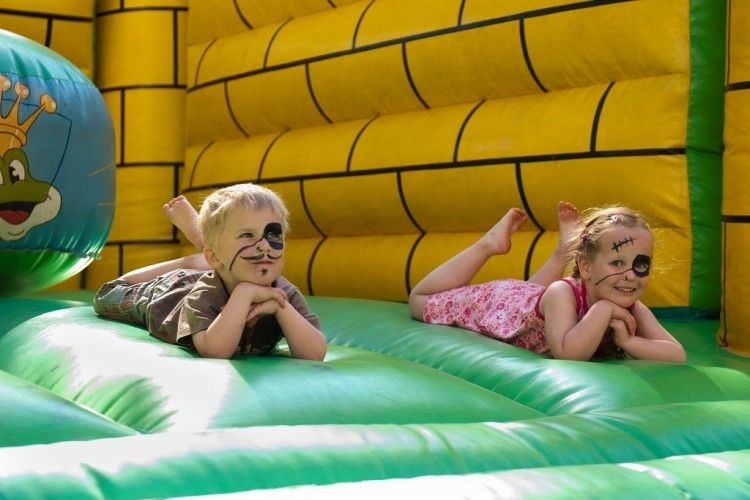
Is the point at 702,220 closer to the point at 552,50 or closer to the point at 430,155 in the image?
Result: the point at 552,50

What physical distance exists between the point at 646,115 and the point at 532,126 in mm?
250

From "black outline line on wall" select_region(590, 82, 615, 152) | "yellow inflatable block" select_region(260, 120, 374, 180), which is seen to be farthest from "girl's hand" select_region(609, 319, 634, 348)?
"yellow inflatable block" select_region(260, 120, 374, 180)

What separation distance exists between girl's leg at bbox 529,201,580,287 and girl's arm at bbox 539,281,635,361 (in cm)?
22

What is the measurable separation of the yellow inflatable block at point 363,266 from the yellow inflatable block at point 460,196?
10 cm

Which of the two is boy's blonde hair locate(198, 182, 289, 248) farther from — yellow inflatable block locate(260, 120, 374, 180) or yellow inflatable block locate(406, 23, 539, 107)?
yellow inflatable block locate(260, 120, 374, 180)

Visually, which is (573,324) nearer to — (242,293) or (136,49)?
(242,293)

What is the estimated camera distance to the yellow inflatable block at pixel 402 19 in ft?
7.96

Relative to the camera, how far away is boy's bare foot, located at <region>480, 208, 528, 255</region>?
196 cm

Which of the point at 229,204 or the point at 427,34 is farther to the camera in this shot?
the point at 427,34

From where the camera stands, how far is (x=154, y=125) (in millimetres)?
3193

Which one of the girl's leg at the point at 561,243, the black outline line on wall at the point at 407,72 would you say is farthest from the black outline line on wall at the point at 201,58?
the girl's leg at the point at 561,243

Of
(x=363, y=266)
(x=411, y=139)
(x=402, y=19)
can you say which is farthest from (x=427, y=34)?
(x=363, y=266)

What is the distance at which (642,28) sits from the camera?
2068mm

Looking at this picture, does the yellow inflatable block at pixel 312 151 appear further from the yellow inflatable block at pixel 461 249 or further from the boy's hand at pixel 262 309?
the boy's hand at pixel 262 309
